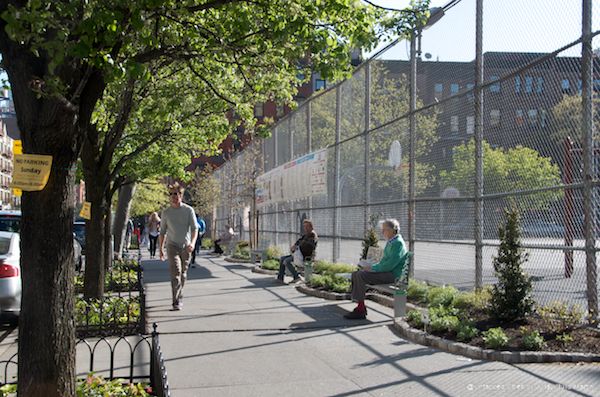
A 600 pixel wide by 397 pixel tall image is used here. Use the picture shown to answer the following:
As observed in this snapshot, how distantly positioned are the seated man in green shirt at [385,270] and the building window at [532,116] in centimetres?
250

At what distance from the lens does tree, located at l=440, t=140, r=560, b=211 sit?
859cm

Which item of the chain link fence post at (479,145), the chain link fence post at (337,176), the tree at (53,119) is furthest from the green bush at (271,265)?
the tree at (53,119)

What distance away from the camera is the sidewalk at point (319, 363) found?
605 cm

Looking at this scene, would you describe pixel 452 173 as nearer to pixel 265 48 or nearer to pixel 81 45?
pixel 265 48

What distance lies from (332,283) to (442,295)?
3.47 metres

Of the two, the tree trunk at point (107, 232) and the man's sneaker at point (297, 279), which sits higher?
the tree trunk at point (107, 232)

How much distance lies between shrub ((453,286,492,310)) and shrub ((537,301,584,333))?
1.00 metres

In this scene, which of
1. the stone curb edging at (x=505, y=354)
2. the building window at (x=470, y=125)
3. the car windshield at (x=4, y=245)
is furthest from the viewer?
the building window at (x=470, y=125)

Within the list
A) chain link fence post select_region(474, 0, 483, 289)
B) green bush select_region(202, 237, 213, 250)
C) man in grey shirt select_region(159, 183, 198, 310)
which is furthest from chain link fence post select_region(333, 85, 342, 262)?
green bush select_region(202, 237, 213, 250)

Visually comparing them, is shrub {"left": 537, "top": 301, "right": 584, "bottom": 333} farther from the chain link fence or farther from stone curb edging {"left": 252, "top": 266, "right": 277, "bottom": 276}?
stone curb edging {"left": 252, "top": 266, "right": 277, "bottom": 276}

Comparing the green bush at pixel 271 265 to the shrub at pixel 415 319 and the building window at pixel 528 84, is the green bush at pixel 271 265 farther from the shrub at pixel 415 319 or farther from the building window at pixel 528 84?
the building window at pixel 528 84

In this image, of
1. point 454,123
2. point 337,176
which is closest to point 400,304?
point 454,123

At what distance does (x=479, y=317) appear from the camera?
28.8ft

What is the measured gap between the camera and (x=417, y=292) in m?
11.1
